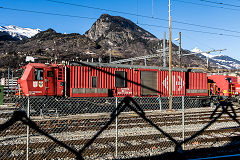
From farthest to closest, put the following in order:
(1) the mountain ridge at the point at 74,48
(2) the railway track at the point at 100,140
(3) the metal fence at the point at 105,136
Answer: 1. (1) the mountain ridge at the point at 74,48
2. (2) the railway track at the point at 100,140
3. (3) the metal fence at the point at 105,136

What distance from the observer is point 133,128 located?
11.0m

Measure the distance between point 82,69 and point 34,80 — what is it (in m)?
3.68

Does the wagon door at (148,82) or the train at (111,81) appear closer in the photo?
the train at (111,81)

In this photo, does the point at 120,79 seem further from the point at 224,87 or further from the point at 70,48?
the point at 70,48

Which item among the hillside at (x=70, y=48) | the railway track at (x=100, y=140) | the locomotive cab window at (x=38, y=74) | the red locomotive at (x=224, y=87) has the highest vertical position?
the hillside at (x=70, y=48)

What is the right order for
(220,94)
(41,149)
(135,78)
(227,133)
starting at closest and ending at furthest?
(41,149) → (227,133) → (135,78) → (220,94)

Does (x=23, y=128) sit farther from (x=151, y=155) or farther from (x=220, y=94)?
(x=220, y=94)

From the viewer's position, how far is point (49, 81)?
1578 cm

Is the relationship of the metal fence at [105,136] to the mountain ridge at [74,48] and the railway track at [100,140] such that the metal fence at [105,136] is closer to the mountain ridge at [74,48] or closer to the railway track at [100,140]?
the railway track at [100,140]

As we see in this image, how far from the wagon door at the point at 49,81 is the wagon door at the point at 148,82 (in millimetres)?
7819

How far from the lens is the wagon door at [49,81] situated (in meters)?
15.6

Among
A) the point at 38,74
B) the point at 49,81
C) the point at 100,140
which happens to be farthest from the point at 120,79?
the point at 100,140

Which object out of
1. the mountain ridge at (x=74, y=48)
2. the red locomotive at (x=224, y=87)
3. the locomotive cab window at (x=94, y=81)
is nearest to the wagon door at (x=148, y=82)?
the locomotive cab window at (x=94, y=81)

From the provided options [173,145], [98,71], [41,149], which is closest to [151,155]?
[173,145]
